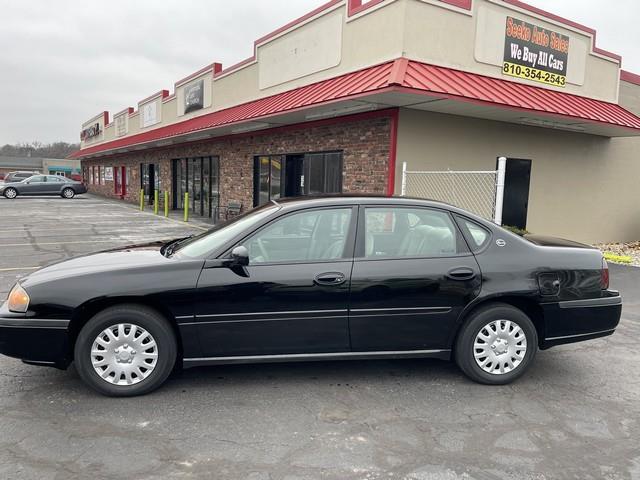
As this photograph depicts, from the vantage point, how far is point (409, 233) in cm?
→ 411

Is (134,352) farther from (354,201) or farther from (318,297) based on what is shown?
(354,201)

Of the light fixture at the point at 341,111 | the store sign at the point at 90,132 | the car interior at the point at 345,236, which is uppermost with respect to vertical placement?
the store sign at the point at 90,132

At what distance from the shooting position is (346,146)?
10758 millimetres

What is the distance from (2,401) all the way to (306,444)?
2.27 m

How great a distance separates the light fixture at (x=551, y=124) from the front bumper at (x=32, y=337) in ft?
32.1

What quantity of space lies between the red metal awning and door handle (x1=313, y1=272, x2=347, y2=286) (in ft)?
15.5

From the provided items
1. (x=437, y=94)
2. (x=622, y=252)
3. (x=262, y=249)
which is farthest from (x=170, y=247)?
(x=622, y=252)

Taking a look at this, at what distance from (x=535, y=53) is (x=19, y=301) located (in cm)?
1094

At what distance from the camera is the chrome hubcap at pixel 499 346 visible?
4.07 metres

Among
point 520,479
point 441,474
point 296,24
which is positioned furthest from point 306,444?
point 296,24

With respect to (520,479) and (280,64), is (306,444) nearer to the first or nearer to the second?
(520,479)

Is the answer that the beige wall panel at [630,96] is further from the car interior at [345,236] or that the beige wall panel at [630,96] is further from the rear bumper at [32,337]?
the rear bumper at [32,337]

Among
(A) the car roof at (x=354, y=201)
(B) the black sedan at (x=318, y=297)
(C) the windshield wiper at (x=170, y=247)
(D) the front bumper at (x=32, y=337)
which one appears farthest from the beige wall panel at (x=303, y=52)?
(D) the front bumper at (x=32, y=337)

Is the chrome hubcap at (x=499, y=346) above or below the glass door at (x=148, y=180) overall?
below
